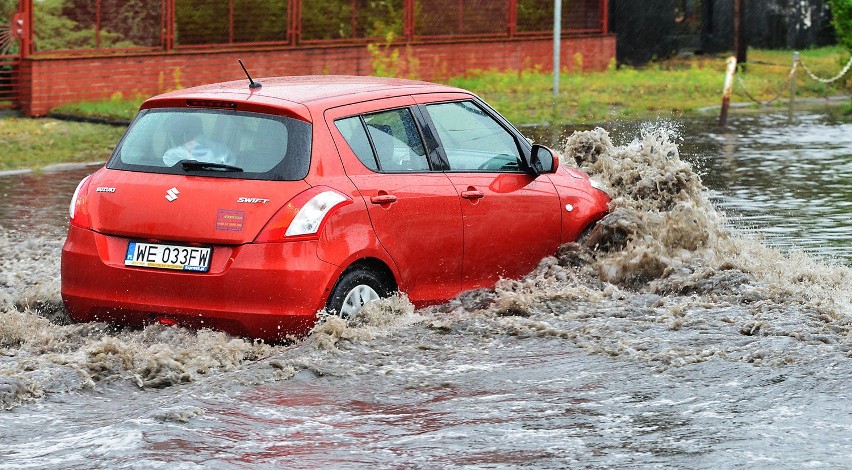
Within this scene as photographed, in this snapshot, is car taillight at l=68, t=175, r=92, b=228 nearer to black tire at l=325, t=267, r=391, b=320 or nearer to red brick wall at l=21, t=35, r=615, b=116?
black tire at l=325, t=267, r=391, b=320

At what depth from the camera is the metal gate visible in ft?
75.6

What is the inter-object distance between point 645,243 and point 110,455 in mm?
4865

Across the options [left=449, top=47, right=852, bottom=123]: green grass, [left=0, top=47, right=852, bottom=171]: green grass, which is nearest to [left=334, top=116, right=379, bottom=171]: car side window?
[left=0, top=47, right=852, bottom=171]: green grass

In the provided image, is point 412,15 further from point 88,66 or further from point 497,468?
point 497,468

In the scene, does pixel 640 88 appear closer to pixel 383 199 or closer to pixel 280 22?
pixel 280 22

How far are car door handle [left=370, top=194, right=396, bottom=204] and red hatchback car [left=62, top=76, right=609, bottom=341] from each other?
0.01 m

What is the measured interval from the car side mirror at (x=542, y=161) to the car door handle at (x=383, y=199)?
1.33m

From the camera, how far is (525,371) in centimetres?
745

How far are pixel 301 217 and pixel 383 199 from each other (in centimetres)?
64

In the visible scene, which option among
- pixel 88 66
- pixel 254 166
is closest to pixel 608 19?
pixel 88 66

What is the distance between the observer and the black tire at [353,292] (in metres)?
7.79

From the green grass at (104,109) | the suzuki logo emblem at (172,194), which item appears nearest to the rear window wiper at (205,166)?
the suzuki logo emblem at (172,194)

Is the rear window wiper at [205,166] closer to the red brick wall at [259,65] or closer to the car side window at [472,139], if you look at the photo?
the car side window at [472,139]

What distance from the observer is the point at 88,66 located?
24.1 meters
